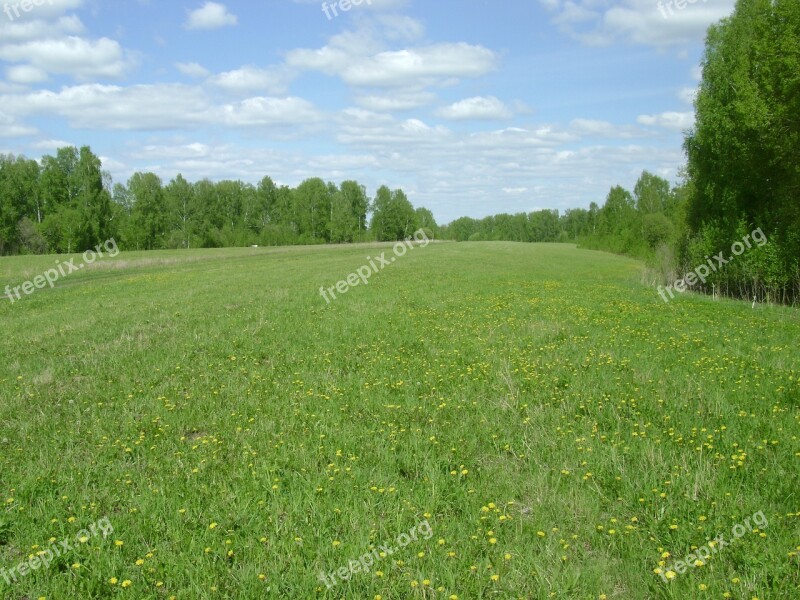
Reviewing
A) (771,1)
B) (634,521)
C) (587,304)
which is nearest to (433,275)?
(587,304)

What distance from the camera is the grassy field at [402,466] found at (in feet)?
15.5

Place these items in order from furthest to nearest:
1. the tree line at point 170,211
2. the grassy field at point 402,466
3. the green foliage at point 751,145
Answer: the tree line at point 170,211 < the green foliage at point 751,145 < the grassy field at point 402,466

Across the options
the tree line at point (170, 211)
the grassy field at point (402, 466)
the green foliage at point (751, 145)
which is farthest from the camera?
the tree line at point (170, 211)

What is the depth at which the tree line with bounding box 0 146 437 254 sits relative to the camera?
84688 millimetres

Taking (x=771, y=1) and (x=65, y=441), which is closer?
(x=65, y=441)

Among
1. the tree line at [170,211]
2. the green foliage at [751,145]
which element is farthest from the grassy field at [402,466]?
the tree line at [170,211]

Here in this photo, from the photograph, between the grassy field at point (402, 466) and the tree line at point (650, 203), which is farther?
the tree line at point (650, 203)

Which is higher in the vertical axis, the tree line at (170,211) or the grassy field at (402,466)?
the tree line at (170,211)

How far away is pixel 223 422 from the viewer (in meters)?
8.20

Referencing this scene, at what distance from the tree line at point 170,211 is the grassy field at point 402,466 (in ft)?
272

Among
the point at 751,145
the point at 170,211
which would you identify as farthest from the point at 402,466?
the point at 170,211

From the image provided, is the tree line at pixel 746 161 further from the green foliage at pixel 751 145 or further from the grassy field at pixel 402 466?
the grassy field at pixel 402 466

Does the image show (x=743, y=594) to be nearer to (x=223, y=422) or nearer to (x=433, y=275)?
(x=223, y=422)

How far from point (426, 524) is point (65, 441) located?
4922 millimetres
